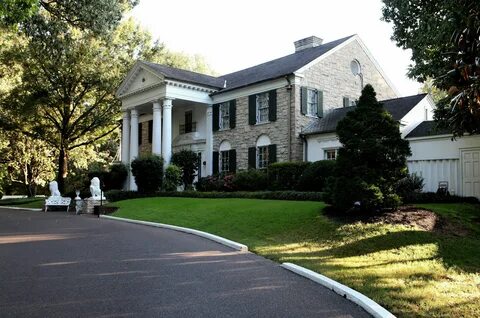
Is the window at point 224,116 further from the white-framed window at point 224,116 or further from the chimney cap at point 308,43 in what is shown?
the chimney cap at point 308,43

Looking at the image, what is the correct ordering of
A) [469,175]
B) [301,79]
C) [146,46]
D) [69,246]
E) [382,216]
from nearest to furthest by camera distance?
[69,246] < [382,216] < [469,175] < [301,79] < [146,46]

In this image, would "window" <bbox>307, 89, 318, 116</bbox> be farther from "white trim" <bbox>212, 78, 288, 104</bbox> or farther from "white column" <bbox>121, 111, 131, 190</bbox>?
"white column" <bbox>121, 111, 131, 190</bbox>

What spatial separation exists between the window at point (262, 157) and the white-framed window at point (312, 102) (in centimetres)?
321

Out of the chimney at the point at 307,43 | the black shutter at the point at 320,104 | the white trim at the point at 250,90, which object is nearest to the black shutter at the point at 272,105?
the white trim at the point at 250,90

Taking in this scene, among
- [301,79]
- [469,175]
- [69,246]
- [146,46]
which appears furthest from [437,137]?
[146,46]

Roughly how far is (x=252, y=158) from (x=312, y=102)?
4.64 metres

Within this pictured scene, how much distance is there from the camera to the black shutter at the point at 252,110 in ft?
89.3

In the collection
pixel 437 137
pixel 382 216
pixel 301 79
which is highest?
pixel 301 79

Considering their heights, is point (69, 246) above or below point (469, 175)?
below

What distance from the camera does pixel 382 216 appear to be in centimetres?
1171

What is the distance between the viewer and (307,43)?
31.3 m

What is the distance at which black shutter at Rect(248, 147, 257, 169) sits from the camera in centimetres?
2677

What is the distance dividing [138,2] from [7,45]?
18342 millimetres

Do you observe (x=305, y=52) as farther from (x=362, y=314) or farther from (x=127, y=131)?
(x=362, y=314)
